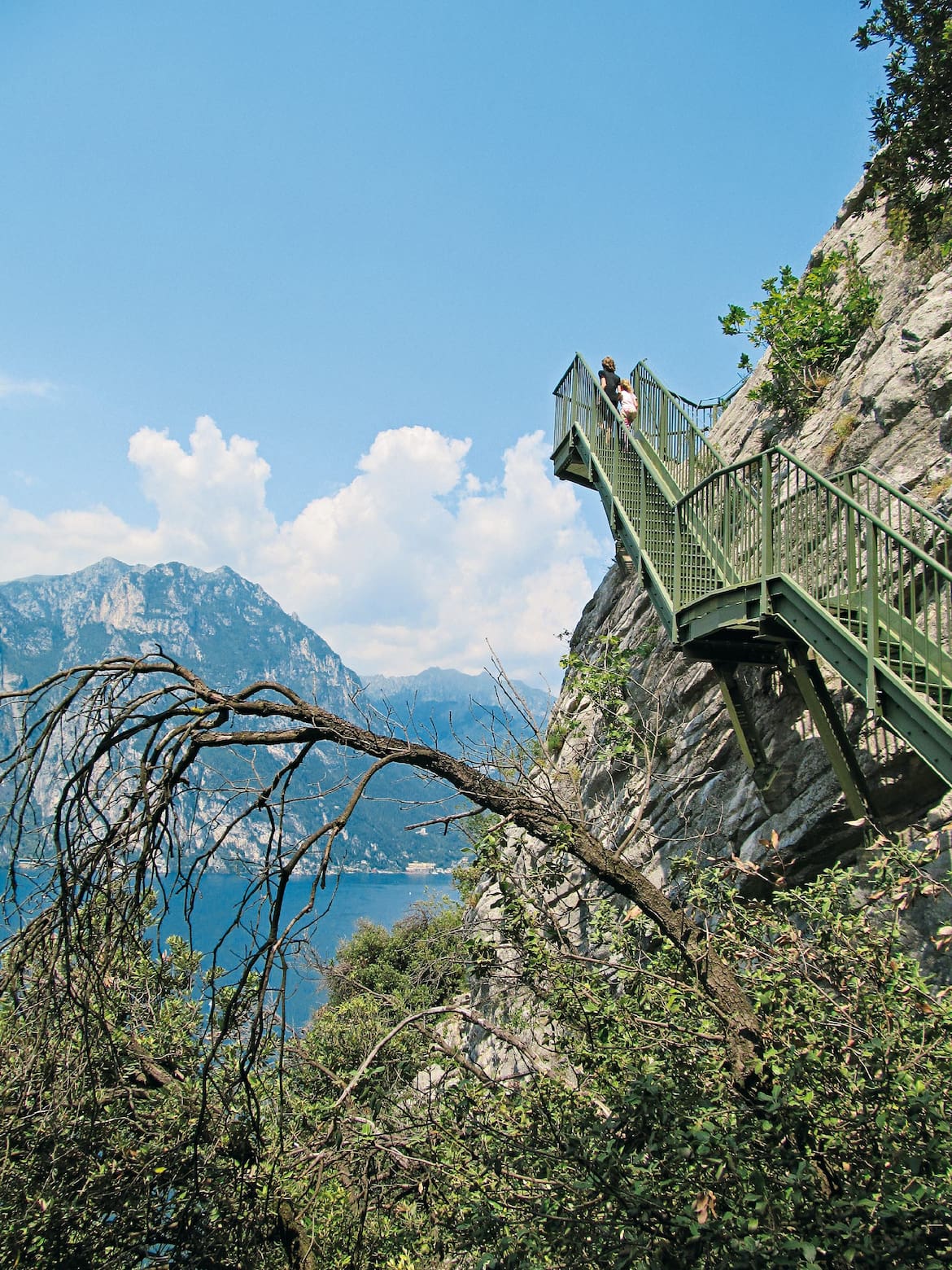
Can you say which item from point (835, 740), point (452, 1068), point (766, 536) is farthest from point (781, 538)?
point (452, 1068)

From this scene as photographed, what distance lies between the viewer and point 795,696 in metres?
9.55

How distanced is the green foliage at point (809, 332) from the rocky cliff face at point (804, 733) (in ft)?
1.00

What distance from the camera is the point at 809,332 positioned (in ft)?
41.1

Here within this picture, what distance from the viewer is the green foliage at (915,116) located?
1200cm

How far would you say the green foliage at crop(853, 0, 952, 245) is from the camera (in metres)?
12.0

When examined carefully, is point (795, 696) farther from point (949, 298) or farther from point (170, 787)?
point (170, 787)

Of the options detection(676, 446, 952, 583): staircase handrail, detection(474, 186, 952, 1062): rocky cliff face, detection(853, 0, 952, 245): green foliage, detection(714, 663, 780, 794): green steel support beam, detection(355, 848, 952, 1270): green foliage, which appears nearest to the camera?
detection(355, 848, 952, 1270): green foliage

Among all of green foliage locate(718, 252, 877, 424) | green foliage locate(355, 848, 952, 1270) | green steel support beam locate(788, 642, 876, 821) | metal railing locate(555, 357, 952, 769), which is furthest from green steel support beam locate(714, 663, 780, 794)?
→ green foliage locate(718, 252, 877, 424)

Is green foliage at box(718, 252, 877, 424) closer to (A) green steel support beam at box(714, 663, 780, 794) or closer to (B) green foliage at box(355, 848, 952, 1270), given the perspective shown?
(A) green steel support beam at box(714, 663, 780, 794)

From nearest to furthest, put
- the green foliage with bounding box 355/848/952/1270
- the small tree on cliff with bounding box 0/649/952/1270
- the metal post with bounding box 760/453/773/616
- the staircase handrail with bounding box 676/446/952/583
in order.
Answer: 1. the small tree on cliff with bounding box 0/649/952/1270
2. the green foliage with bounding box 355/848/952/1270
3. the staircase handrail with bounding box 676/446/952/583
4. the metal post with bounding box 760/453/773/616

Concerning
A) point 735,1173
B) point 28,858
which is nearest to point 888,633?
point 735,1173

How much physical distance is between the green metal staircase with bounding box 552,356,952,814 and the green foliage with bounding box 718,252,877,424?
4.50 ft

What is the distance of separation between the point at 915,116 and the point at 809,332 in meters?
3.55

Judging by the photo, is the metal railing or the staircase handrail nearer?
the staircase handrail
